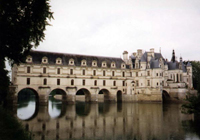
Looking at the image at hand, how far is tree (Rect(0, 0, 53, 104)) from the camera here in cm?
1406

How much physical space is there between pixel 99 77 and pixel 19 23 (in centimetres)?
3765

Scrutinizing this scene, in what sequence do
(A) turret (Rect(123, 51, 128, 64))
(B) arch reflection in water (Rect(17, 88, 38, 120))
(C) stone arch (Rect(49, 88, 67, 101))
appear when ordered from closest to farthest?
1. (B) arch reflection in water (Rect(17, 88, 38, 120))
2. (C) stone arch (Rect(49, 88, 67, 101))
3. (A) turret (Rect(123, 51, 128, 64))

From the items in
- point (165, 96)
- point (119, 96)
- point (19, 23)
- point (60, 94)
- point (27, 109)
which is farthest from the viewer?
point (60, 94)

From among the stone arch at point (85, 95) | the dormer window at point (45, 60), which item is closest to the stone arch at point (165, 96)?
the stone arch at point (85, 95)

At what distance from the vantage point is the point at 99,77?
51.5m

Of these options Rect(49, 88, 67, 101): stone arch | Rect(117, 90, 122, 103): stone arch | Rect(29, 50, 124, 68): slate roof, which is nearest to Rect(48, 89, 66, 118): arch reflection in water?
Rect(49, 88, 67, 101): stone arch

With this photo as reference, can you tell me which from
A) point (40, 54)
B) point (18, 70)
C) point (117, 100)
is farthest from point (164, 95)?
point (18, 70)

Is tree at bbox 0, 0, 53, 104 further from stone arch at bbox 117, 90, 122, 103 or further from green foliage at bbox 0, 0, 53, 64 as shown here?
stone arch at bbox 117, 90, 122, 103

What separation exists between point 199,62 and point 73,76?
5710 centimetres

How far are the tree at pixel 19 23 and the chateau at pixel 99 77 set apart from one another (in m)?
26.8

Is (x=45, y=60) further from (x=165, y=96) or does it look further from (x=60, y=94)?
(x=165, y=96)

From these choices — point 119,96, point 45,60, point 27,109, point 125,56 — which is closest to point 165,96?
point 119,96

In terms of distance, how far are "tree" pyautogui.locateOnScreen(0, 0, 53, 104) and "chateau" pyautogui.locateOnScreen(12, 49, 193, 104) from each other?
87.9ft

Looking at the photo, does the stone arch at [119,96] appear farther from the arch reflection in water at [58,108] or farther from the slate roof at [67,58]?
the arch reflection in water at [58,108]
